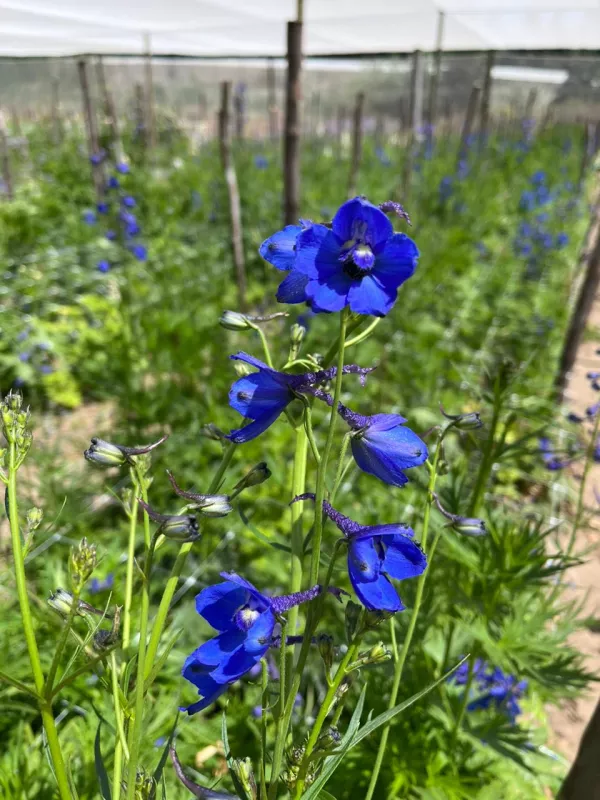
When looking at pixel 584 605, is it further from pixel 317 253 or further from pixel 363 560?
pixel 317 253

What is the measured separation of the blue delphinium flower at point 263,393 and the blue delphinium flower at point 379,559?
0.30 feet

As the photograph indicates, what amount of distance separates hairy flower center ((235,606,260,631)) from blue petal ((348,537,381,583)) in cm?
10

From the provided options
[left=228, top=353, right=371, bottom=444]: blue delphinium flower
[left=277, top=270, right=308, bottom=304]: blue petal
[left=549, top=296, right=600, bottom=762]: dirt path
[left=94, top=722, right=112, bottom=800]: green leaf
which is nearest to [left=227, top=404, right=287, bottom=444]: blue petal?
[left=228, top=353, right=371, bottom=444]: blue delphinium flower

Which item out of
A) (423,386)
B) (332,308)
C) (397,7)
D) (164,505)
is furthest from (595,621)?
(397,7)

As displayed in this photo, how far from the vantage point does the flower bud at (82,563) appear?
533mm

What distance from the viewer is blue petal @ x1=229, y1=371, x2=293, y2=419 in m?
0.60

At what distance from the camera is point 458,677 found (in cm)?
152

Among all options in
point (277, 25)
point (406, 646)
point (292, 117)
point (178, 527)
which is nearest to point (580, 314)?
point (292, 117)

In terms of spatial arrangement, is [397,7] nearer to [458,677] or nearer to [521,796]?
[458,677]

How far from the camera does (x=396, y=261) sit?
1.83 ft

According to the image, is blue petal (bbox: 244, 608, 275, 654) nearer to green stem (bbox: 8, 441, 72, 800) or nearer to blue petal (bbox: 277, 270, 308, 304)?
green stem (bbox: 8, 441, 72, 800)

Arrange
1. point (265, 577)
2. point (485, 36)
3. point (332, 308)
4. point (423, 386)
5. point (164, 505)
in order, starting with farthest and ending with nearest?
point (485, 36) → point (423, 386) → point (164, 505) → point (265, 577) → point (332, 308)

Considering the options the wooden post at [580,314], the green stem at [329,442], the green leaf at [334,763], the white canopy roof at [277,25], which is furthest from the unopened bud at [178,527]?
the white canopy roof at [277,25]

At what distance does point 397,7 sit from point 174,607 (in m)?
3.92
